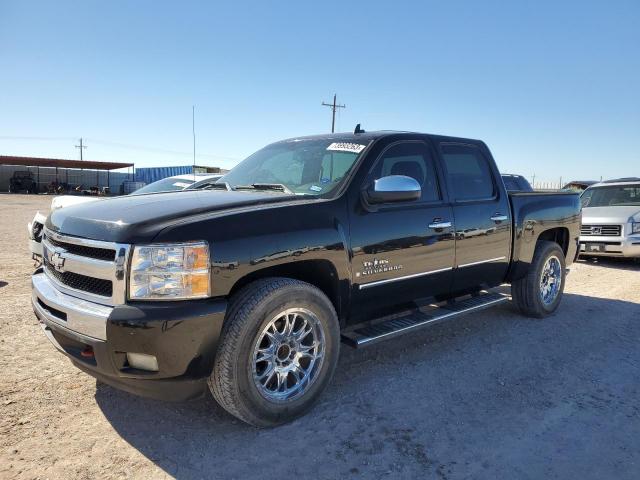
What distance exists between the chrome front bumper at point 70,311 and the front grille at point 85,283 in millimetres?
64

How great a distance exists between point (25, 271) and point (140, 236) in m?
5.66

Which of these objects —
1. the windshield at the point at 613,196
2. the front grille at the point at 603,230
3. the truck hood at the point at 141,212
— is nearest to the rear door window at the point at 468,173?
the truck hood at the point at 141,212

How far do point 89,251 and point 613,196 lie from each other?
10979mm

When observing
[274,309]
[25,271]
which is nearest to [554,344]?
[274,309]

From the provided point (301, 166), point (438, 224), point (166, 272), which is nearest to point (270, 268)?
point (166, 272)

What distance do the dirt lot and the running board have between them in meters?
0.37

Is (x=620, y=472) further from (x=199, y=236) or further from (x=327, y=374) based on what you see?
(x=199, y=236)

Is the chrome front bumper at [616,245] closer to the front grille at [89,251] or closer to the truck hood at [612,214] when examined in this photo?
the truck hood at [612,214]

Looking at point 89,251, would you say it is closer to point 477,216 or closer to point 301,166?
point 301,166

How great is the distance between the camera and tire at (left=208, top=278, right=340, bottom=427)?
273cm

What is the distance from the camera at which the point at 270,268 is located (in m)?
3.02

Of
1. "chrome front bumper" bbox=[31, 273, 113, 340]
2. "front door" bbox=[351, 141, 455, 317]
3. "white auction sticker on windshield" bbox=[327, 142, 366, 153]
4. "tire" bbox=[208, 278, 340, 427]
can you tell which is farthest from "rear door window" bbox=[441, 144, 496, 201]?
"chrome front bumper" bbox=[31, 273, 113, 340]

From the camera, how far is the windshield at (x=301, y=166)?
369 centimetres

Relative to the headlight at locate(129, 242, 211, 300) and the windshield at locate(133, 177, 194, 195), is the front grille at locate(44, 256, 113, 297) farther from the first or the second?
the windshield at locate(133, 177, 194, 195)
